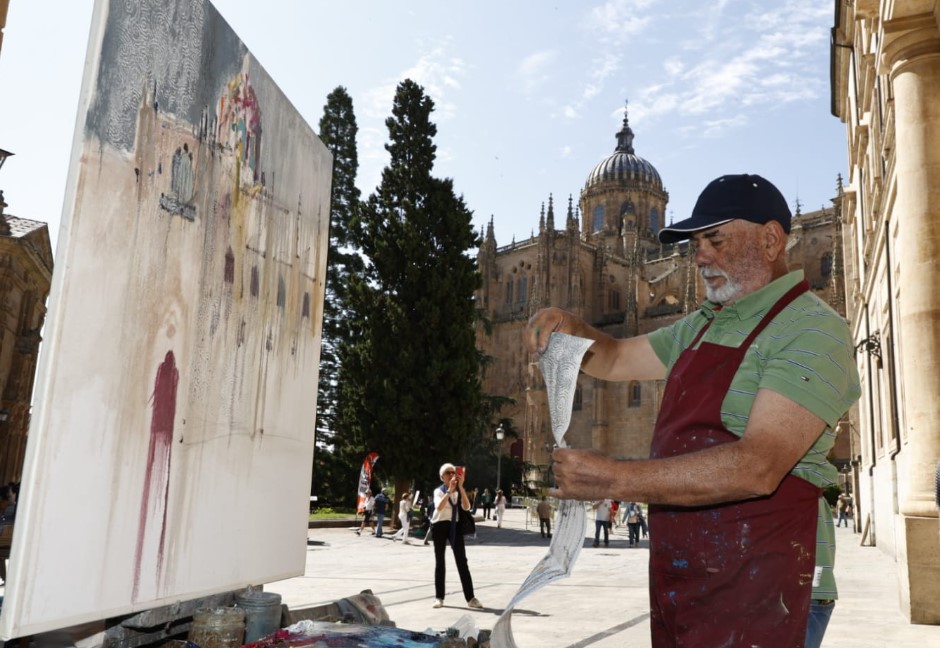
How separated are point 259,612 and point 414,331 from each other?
17886 mm

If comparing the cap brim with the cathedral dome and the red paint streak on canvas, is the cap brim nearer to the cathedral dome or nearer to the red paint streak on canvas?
the red paint streak on canvas

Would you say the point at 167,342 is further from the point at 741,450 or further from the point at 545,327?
the point at 741,450

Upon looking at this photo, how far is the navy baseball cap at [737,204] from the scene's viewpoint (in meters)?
1.85

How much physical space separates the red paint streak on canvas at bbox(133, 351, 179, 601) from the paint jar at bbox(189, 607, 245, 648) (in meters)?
0.60

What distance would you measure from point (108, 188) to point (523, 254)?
54604 mm

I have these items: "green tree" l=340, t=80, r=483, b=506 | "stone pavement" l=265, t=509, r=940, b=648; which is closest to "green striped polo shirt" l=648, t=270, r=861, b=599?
"stone pavement" l=265, t=509, r=940, b=648

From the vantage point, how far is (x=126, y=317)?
9.00 feet

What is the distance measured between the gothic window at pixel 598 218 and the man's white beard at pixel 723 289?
194 feet

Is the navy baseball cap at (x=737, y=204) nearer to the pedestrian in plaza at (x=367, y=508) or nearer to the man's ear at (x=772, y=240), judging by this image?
the man's ear at (x=772, y=240)

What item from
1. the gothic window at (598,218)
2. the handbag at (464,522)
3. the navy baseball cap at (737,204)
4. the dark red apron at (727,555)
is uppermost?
the gothic window at (598,218)

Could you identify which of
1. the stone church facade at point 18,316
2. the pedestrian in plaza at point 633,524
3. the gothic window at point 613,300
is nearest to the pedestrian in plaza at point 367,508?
the pedestrian in plaza at point 633,524

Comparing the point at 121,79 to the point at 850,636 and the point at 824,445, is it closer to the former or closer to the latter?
the point at 824,445

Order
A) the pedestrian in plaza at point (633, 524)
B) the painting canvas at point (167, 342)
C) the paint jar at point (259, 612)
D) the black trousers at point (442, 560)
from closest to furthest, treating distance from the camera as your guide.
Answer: the painting canvas at point (167, 342), the paint jar at point (259, 612), the black trousers at point (442, 560), the pedestrian in plaza at point (633, 524)

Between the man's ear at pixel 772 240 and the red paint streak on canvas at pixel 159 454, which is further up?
the man's ear at pixel 772 240
